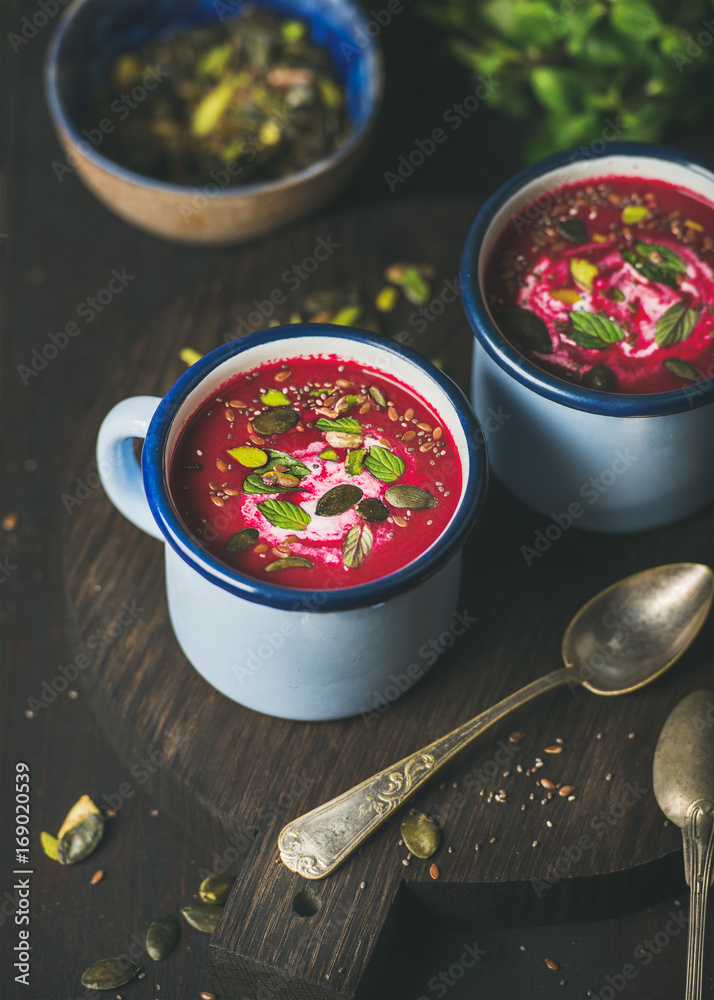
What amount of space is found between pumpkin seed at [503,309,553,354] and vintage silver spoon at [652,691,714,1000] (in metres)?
0.53

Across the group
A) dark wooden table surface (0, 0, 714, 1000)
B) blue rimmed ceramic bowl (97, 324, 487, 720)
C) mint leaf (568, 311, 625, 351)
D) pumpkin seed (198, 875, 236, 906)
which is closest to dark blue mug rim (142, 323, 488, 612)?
blue rimmed ceramic bowl (97, 324, 487, 720)

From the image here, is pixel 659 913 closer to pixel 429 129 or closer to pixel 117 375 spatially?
pixel 117 375

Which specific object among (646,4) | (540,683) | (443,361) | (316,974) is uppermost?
(646,4)

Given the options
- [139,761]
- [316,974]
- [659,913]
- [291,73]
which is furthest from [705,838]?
[291,73]

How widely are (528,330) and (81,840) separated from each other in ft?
3.24

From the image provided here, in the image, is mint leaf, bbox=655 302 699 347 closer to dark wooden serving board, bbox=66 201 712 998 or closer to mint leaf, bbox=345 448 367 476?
dark wooden serving board, bbox=66 201 712 998

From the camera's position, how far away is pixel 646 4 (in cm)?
186

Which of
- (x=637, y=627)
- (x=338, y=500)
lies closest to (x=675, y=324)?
(x=637, y=627)

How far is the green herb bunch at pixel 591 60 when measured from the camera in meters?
1.93

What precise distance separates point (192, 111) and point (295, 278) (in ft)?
1.74

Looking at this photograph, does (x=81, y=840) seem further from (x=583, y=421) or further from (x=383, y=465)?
(x=583, y=421)

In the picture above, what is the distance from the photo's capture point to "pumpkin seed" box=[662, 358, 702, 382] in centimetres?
148

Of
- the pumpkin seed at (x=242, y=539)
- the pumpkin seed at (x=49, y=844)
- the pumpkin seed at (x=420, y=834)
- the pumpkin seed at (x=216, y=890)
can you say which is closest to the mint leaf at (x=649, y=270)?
the pumpkin seed at (x=242, y=539)

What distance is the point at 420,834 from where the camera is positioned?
146 centimetres
